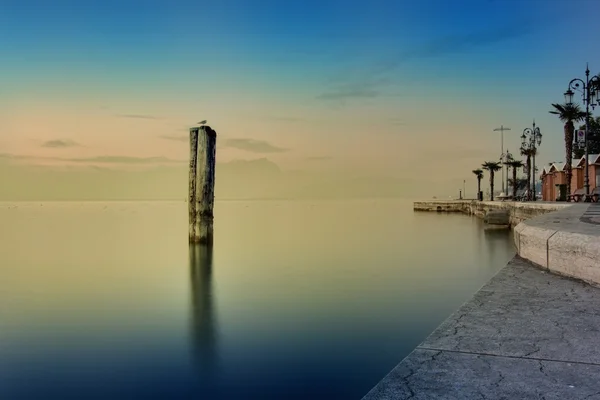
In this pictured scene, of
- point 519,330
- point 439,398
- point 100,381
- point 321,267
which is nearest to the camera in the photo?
point 439,398

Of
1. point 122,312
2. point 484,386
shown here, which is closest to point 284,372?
point 484,386

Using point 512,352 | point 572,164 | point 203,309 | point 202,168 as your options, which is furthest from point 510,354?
point 572,164

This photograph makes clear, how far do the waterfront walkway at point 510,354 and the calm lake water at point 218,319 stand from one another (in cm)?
276

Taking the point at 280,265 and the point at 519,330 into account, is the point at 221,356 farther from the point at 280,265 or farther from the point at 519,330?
the point at 280,265

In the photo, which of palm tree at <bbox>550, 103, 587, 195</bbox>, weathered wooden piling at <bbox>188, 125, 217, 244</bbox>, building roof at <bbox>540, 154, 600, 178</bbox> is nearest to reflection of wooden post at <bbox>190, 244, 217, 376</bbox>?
weathered wooden piling at <bbox>188, 125, 217, 244</bbox>

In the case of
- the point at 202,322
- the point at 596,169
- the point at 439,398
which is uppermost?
the point at 596,169

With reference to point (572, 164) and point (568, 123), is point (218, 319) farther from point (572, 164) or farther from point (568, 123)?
point (572, 164)

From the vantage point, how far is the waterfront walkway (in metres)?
3.03

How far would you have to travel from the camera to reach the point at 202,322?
11.7 metres

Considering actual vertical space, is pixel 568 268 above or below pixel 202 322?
above

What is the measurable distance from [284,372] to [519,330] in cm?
417

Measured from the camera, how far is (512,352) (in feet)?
12.2

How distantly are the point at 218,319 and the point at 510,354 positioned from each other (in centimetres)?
911

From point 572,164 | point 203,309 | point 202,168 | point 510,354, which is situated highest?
point 572,164
